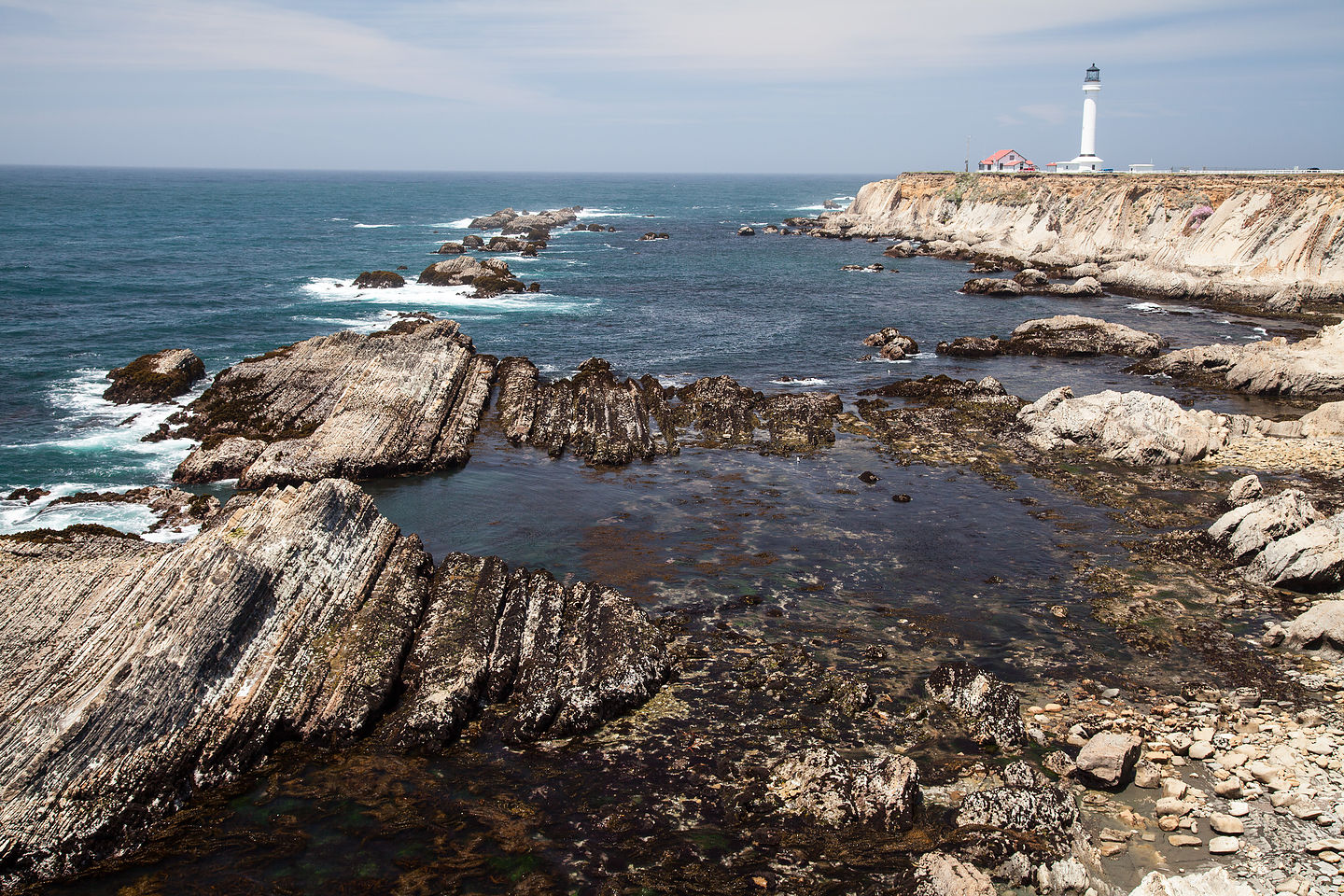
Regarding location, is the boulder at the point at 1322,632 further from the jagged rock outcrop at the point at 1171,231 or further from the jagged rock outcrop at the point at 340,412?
the jagged rock outcrop at the point at 1171,231

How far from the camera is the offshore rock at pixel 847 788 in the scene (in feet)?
40.0

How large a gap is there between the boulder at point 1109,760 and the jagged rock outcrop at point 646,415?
640 inches

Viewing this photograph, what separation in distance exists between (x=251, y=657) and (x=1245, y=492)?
25041 millimetres

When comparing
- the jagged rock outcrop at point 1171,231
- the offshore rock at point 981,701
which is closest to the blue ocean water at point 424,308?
the jagged rock outcrop at point 1171,231

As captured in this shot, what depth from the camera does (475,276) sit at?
2450 inches

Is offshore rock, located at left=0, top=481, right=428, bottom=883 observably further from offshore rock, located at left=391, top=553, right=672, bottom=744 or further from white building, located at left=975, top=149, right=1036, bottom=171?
white building, located at left=975, top=149, right=1036, bottom=171

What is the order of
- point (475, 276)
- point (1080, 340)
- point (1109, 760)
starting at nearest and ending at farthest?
point (1109, 760) → point (1080, 340) → point (475, 276)

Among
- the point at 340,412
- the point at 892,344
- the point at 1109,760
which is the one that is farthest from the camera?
the point at 892,344

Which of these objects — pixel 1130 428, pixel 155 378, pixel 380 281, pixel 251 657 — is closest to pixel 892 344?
pixel 1130 428

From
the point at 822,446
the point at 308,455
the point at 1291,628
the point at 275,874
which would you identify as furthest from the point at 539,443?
the point at 1291,628

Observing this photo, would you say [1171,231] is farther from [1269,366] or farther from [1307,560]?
[1307,560]

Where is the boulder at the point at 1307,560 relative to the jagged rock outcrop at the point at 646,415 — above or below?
below

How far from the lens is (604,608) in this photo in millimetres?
17000

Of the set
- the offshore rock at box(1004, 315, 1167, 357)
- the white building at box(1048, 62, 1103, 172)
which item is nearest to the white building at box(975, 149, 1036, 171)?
the white building at box(1048, 62, 1103, 172)
